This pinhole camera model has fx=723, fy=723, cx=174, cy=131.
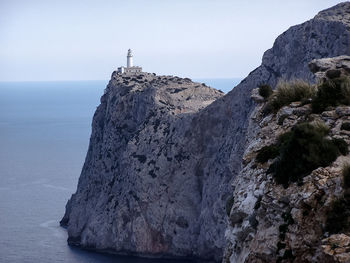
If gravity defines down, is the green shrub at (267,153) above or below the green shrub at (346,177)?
below

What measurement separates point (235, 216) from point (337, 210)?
3.72 meters

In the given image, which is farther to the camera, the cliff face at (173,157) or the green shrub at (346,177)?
the cliff face at (173,157)

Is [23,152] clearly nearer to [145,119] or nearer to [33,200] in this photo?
[33,200]

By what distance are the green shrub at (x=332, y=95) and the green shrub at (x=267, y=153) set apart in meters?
1.57

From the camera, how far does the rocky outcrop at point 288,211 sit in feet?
45.6

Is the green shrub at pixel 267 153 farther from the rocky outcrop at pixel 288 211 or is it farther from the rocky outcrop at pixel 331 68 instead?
the rocky outcrop at pixel 331 68

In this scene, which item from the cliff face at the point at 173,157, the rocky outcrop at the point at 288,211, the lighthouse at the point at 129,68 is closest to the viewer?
the rocky outcrop at the point at 288,211

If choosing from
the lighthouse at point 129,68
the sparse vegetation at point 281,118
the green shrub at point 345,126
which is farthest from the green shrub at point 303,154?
the lighthouse at point 129,68

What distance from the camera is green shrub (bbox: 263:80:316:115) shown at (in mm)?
19719

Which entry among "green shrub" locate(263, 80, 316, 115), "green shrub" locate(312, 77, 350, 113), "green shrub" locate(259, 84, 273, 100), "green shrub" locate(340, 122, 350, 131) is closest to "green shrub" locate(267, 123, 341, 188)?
"green shrub" locate(340, 122, 350, 131)

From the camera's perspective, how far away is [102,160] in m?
88.9

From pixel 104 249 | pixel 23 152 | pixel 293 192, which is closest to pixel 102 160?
pixel 104 249

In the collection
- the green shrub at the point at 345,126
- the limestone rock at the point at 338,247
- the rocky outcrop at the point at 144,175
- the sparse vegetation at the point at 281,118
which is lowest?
the rocky outcrop at the point at 144,175

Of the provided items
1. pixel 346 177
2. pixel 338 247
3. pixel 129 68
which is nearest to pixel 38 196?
pixel 129 68
